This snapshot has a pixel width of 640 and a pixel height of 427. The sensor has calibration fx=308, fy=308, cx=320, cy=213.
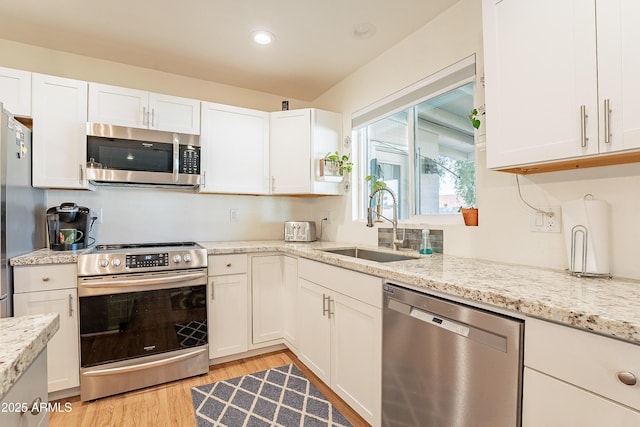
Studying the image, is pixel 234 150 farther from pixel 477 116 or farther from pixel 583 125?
pixel 583 125

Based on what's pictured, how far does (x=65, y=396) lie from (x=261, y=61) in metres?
2.77

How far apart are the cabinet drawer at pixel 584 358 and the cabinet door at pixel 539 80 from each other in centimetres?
66

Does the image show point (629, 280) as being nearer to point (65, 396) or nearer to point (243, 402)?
point (243, 402)

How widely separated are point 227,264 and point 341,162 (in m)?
1.34

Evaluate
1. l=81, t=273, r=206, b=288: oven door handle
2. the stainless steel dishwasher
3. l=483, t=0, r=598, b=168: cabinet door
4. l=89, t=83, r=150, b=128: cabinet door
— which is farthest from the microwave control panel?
l=483, t=0, r=598, b=168: cabinet door

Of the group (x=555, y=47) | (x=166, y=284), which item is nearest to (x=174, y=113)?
(x=166, y=284)

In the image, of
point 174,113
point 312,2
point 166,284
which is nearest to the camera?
point 312,2

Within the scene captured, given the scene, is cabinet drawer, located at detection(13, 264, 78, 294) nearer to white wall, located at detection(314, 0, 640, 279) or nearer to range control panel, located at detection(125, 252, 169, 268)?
range control panel, located at detection(125, 252, 169, 268)

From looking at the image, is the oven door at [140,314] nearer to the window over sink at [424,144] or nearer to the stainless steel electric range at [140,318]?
the stainless steel electric range at [140,318]

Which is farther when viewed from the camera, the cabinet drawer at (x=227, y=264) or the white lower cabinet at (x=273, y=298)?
the white lower cabinet at (x=273, y=298)

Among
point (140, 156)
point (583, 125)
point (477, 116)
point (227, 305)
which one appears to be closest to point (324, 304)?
point (227, 305)

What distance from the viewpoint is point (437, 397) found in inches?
47.8

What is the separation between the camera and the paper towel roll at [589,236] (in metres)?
1.22

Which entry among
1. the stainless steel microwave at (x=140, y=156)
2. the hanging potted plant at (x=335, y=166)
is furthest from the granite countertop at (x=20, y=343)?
the hanging potted plant at (x=335, y=166)
